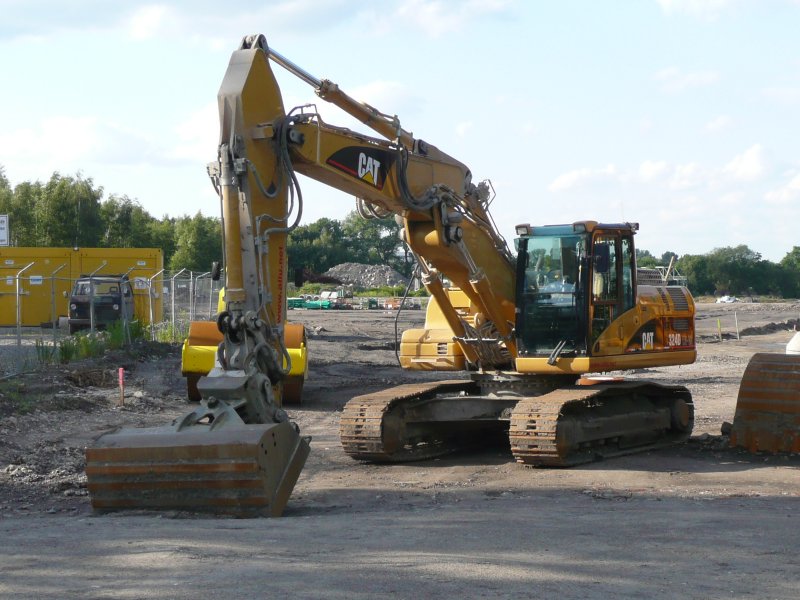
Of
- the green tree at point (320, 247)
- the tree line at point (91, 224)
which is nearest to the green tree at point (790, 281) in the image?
the green tree at point (320, 247)

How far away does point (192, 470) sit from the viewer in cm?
951

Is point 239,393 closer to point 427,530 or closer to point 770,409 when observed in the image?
point 427,530

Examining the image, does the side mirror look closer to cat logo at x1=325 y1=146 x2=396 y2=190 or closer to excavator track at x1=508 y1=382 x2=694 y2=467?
excavator track at x1=508 y1=382 x2=694 y2=467

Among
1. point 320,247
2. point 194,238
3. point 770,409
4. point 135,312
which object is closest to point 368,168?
point 770,409

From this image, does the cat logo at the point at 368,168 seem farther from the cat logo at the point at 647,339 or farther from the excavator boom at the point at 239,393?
the cat logo at the point at 647,339

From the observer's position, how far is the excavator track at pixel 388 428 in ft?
44.8

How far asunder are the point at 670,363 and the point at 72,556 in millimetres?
9222

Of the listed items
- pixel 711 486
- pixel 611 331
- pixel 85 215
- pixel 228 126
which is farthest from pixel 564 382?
pixel 85 215

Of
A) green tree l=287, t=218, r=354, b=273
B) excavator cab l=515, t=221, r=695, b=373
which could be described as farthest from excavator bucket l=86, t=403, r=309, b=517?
green tree l=287, t=218, r=354, b=273

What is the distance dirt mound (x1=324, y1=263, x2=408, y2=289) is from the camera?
352ft

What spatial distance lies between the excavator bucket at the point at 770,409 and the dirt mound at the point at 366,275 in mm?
89951

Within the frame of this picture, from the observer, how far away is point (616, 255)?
14102 millimetres

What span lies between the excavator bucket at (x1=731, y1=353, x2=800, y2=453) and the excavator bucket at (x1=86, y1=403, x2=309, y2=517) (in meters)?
7.20

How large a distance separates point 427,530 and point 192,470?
2.03 meters
